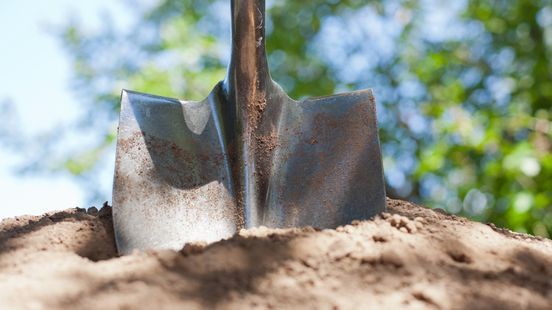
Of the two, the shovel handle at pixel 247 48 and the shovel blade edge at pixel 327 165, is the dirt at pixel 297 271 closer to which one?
the shovel blade edge at pixel 327 165

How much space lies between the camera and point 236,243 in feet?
3.89

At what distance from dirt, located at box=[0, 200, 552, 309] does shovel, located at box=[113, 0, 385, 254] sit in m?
0.14

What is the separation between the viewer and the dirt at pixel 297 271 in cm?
101

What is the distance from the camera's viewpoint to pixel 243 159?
5.20 feet

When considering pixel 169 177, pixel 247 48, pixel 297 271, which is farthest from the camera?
pixel 247 48

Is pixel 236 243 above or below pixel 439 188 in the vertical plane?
A: above

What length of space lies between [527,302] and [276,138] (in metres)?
0.80

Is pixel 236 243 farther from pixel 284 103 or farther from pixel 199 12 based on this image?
pixel 199 12

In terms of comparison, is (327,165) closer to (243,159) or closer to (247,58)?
(243,159)

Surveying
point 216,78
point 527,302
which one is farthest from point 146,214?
point 216,78

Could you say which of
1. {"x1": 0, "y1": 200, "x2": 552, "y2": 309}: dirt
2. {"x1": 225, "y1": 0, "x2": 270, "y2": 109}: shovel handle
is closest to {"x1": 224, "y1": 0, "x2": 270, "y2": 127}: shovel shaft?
{"x1": 225, "y1": 0, "x2": 270, "y2": 109}: shovel handle

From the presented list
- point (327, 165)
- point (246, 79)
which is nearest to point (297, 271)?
point (327, 165)

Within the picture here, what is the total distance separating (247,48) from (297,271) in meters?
0.73

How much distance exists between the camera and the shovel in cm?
145
